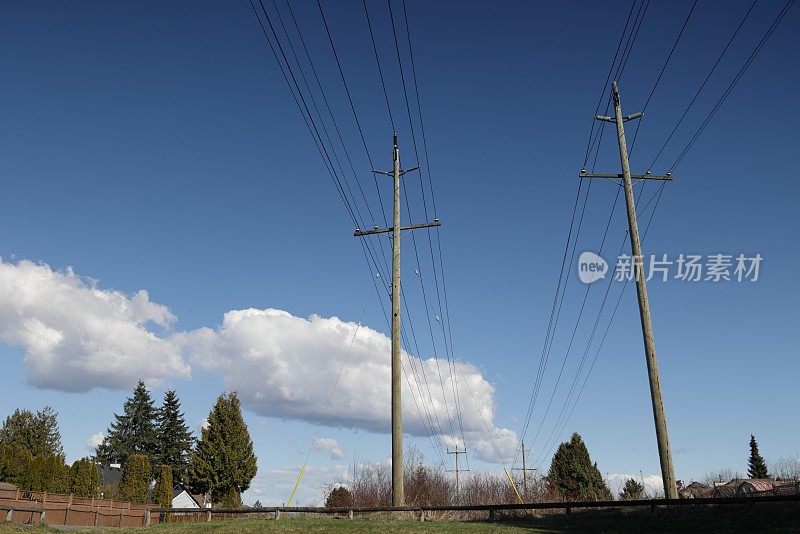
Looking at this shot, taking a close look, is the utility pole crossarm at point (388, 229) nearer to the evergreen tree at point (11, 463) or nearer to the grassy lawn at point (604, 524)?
the grassy lawn at point (604, 524)

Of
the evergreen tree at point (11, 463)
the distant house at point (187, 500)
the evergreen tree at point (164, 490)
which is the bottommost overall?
the distant house at point (187, 500)

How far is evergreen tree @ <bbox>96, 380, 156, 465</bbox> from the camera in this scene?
101 metres

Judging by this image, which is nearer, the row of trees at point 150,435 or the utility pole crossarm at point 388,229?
the utility pole crossarm at point 388,229

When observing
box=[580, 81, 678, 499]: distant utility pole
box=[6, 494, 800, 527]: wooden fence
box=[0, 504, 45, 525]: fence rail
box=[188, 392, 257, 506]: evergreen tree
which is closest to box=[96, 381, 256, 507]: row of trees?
box=[188, 392, 257, 506]: evergreen tree

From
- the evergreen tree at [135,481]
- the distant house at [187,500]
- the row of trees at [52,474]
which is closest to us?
the row of trees at [52,474]

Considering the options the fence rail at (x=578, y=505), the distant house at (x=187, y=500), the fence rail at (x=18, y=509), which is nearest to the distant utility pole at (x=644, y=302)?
the fence rail at (x=578, y=505)

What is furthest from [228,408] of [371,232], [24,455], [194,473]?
[371,232]

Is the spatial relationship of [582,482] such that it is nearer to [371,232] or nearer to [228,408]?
[228,408]

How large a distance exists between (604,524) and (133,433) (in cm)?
9923

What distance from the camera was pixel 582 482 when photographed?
6956 cm

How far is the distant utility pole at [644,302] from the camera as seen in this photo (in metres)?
18.4

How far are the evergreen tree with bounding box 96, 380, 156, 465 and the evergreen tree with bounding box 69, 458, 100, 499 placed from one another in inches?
1568

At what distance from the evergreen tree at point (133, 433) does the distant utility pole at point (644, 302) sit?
9351 cm

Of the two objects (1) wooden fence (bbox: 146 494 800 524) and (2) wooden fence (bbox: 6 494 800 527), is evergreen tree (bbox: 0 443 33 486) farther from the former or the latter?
(1) wooden fence (bbox: 146 494 800 524)
